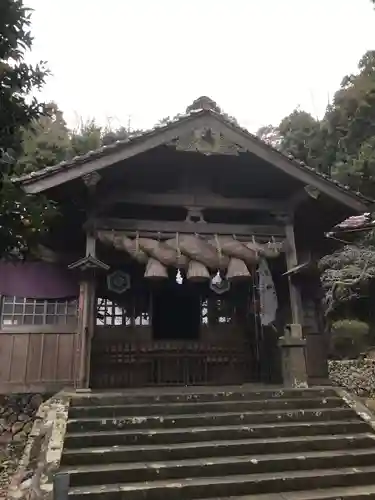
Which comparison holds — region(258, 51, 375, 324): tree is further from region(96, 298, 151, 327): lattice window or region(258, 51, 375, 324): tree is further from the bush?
region(96, 298, 151, 327): lattice window

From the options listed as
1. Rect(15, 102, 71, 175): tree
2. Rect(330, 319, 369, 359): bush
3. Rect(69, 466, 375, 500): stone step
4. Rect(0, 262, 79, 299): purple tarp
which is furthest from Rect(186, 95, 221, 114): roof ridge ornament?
Rect(330, 319, 369, 359): bush

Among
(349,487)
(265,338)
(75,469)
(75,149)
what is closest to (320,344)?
(265,338)

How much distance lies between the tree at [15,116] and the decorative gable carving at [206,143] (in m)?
3.56

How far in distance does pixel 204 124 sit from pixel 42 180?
390cm

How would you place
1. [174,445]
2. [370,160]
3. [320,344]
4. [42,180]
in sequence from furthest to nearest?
[370,160] → [320,344] → [42,180] → [174,445]

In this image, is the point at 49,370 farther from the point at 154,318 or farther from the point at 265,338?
the point at 265,338

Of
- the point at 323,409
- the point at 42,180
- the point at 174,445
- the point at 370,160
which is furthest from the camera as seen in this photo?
the point at 370,160

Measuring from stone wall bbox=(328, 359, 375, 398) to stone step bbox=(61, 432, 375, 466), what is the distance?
29.4 ft

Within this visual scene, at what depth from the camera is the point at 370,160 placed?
23.3m

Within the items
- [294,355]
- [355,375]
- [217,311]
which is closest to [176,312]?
[217,311]

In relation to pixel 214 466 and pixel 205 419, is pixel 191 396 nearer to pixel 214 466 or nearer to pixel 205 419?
pixel 205 419

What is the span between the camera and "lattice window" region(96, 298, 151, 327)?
12.2 metres

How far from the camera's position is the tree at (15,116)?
696cm

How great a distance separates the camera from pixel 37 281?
435 inches
